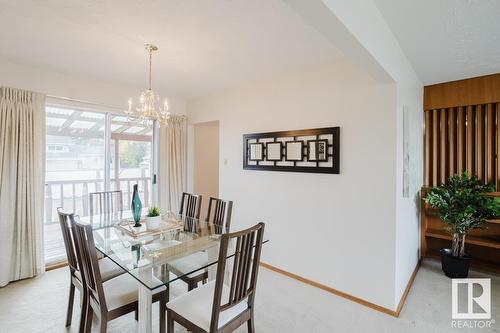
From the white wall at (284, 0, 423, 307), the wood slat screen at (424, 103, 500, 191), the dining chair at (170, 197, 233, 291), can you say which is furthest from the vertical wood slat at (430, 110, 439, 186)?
the dining chair at (170, 197, 233, 291)

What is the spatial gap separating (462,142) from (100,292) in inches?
175

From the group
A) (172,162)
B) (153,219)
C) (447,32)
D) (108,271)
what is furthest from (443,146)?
(108,271)

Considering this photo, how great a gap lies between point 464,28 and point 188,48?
243 centimetres

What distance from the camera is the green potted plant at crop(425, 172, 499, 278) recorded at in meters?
2.86

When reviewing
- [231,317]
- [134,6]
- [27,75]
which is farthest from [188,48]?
[231,317]

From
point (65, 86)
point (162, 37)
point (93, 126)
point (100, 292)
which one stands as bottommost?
point (100, 292)

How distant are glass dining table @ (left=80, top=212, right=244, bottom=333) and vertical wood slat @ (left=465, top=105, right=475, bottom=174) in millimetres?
3399

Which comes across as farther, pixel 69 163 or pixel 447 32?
pixel 69 163

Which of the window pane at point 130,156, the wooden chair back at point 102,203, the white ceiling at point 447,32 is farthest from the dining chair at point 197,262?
the white ceiling at point 447,32

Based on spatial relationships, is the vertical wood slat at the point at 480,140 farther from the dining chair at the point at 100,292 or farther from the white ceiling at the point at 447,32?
the dining chair at the point at 100,292

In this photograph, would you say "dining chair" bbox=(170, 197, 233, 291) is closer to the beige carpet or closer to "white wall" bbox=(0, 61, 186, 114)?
the beige carpet

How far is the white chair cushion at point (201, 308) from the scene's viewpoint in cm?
150

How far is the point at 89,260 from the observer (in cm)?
157

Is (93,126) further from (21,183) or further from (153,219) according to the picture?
(153,219)
